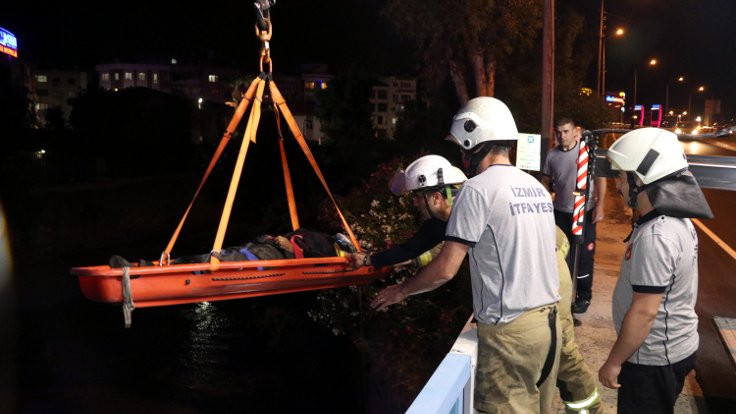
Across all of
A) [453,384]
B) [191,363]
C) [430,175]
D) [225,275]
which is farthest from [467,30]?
[453,384]

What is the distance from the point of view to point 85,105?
28.0 m

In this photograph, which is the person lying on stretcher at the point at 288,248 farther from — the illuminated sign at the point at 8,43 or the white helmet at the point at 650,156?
the illuminated sign at the point at 8,43

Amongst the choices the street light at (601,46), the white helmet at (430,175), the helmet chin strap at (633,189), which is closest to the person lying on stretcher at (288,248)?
the white helmet at (430,175)

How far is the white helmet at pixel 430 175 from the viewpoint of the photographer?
355 cm

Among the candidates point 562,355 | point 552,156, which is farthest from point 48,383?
point 562,355

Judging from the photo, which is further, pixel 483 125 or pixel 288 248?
pixel 288 248

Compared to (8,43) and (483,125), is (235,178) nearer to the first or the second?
(483,125)

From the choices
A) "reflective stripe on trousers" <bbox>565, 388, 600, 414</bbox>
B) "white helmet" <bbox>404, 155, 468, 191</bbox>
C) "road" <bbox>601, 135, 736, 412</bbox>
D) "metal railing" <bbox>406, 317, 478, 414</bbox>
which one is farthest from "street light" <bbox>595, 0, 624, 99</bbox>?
"metal railing" <bbox>406, 317, 478, 414</bbox>

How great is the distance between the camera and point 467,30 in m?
17.9

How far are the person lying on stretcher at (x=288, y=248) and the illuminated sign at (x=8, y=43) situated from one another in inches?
1310

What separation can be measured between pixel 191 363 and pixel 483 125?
10.9 meters

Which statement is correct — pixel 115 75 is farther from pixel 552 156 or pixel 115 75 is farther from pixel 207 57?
pixel 552 156

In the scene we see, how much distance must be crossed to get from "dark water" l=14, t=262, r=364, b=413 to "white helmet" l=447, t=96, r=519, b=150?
Result: 6.00m

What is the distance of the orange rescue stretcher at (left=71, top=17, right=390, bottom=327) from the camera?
190 inches
